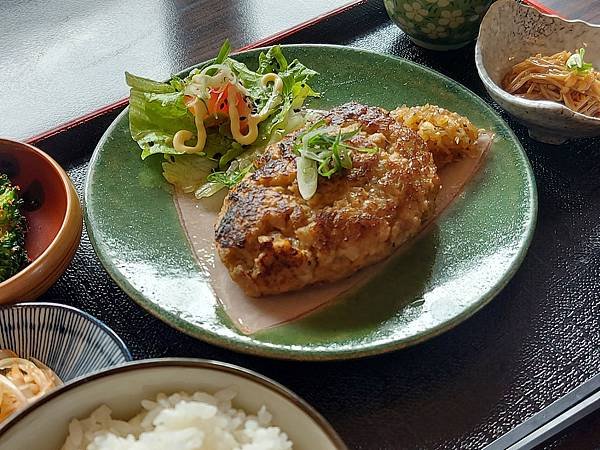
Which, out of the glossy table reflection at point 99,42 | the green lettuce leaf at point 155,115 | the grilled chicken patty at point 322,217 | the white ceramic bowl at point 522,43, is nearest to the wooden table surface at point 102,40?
the glossy table reflection at point 99,42

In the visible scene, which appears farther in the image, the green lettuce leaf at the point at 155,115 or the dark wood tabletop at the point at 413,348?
the green lettuce leaf at the point at 155,115

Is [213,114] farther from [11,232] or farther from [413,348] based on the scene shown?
[413,348]

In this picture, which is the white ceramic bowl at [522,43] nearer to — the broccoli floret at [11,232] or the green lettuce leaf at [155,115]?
the green lettuce leaf at [155,115]

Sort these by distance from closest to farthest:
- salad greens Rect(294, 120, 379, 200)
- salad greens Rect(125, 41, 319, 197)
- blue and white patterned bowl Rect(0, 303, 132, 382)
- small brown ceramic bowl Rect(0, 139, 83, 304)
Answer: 1. blue and white patterned bowl Rect(0, 303, 132, 382)
2. small brown ceramic bowl Rect(0, 139, 83, 304)
3. salad greens Rect(294, 120, 379, 200)
4. salad greens Rect(125, 41, 319, 197)

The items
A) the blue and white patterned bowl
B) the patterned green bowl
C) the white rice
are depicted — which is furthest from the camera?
the patterned green bowl

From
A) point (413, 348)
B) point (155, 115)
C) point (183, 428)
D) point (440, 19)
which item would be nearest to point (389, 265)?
point (413, 348)

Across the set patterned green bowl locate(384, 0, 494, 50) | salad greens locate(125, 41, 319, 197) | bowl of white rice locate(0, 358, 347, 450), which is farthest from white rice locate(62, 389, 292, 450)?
patterned green bowl locate(384, 0, 494, 50)

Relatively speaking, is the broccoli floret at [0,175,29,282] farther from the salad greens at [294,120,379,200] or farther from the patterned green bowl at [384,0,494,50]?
the patterned green bowl at [384,0,494,50]
